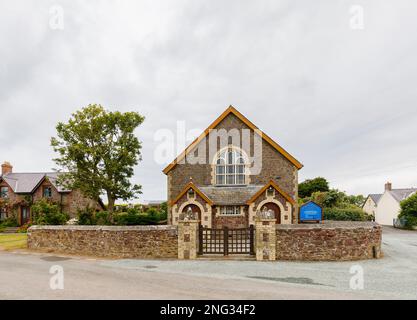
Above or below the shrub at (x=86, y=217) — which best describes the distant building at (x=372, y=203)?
below

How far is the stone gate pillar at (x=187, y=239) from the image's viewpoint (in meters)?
14.5

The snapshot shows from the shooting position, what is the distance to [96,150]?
79.9 ft

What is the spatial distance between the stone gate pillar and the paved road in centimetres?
92

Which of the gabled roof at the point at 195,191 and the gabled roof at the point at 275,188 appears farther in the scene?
the gabled roof at the point at 195,191

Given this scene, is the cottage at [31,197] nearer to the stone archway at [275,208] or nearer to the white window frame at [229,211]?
the white window frame at [229,211]

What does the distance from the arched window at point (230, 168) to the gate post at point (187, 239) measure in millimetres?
7924

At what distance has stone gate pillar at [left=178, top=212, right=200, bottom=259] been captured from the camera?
1446 centimetres

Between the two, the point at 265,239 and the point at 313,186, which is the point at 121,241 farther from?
the point at 313,186

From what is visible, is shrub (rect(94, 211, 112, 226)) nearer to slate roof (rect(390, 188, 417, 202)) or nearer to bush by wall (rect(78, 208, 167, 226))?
bush by wall (rect(78, 208, 167, 226))

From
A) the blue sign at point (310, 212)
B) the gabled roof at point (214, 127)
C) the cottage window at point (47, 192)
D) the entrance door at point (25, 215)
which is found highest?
the gabled roof at point (214, 127)

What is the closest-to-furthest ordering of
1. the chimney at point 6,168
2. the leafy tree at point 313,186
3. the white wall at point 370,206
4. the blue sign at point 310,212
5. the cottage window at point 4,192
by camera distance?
1. the blue sign at point 310,212
2. the cottage window at point 4,192
3. the chimney at point 6,168
4. the white wall at point 370,206
5. the leafy tree at point 313,186

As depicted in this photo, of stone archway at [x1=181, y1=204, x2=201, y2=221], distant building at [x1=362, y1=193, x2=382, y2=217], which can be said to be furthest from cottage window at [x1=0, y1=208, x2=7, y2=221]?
distant building at [x1=362, y1=193, x2=382, y2=217]

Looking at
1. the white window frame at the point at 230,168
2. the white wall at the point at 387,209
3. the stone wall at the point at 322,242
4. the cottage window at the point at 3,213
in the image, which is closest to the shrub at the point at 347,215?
the white wall at the point at 387,209
